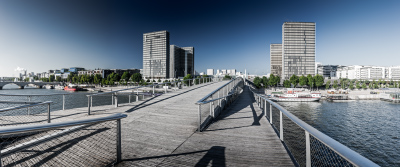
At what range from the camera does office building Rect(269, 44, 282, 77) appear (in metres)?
136

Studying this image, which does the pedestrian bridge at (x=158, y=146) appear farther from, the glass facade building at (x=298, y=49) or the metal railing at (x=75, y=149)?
the glass facade building at (x=298, y=49)

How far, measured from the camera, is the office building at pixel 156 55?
401 ft

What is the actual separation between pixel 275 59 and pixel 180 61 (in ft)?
272

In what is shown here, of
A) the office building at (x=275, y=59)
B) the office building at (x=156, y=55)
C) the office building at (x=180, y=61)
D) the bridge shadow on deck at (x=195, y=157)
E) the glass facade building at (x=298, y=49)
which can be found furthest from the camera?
the office building at (x=180, y=61)

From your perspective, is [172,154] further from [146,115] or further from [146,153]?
[146,115]

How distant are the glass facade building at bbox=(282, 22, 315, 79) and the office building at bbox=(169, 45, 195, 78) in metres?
81.6

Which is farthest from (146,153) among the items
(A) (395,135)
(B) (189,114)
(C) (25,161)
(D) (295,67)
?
(D) (295,67)

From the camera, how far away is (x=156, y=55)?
125250 millimetres

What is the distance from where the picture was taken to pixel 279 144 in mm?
3898

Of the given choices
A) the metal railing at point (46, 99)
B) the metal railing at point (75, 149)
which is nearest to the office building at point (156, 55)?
the metal railing at point (46, 99)

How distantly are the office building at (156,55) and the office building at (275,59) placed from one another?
279 feet

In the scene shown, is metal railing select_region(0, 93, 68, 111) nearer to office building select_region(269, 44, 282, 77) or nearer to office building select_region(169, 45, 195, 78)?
office building select_region(169, 45, 195, 78)

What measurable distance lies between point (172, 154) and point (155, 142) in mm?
764

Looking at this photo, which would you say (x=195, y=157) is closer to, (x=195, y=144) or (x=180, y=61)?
(x=195, y=144)
